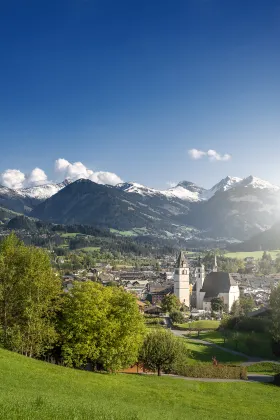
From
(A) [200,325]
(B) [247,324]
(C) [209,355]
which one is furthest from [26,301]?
(A) [200,325]

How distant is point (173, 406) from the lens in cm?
2892

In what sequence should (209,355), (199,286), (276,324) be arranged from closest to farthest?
1. (276,324)
2. (209,355)
3. (199,286)

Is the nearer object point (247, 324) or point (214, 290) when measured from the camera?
point (247, 324)

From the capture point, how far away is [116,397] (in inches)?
1113

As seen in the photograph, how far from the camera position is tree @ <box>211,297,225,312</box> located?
122 metres

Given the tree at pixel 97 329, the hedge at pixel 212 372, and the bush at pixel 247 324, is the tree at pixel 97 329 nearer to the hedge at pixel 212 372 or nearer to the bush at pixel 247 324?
the hedge at pixel 212 372

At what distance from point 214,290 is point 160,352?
8857 centimetres

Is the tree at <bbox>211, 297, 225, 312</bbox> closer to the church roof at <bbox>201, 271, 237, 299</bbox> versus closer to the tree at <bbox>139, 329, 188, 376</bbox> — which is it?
the church roof at <bbox>201, 271, 237, 299</bbox>

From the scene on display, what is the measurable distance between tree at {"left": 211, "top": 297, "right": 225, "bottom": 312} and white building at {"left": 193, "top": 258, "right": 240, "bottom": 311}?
3.50 meters

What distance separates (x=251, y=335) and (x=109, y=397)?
2144 inches

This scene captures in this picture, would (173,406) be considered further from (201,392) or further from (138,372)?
(138,372)

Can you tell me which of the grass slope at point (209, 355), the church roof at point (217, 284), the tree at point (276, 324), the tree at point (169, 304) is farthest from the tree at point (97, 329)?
the church roof at point (217, 284)

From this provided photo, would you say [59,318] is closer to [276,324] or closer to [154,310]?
[276,324]

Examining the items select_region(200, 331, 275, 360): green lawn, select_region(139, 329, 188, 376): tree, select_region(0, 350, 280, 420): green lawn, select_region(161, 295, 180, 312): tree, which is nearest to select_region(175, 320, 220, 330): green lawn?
select_region(200, 331, 275, 360): green lawn
